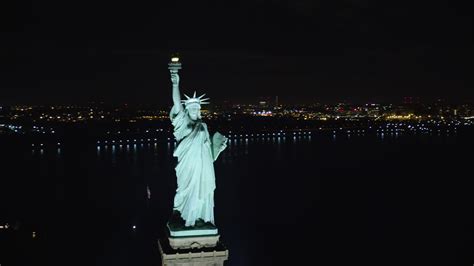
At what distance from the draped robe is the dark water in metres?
9.45

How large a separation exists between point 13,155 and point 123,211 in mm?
32666

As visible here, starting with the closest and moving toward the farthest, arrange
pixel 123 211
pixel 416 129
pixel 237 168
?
pixel 123 211 < pixel 237 168 < pixel 416 129

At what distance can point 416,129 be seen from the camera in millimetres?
107125

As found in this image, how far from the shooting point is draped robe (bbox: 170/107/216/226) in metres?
4.29

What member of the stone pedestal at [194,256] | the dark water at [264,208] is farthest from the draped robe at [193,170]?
the dark water at [264,208]

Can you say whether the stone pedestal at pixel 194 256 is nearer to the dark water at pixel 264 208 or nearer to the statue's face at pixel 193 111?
the statue's face at pixel 193 111

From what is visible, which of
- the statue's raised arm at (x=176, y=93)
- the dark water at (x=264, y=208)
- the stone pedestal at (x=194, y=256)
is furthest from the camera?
the dark water at (x=264, y=208)

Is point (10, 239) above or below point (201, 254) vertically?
below

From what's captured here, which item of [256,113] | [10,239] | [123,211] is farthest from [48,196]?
[256,113]

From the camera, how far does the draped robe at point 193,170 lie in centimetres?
429

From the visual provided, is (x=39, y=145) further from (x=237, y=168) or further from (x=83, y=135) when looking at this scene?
(x=237, y=168)

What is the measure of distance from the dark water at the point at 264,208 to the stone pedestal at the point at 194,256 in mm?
9611

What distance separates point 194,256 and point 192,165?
2.34 feet

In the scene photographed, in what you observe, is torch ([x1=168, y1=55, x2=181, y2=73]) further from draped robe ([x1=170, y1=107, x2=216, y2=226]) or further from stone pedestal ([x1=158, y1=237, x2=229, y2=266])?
stone pedestal ([x1=158, y1=237, x2=229, y2=266])
